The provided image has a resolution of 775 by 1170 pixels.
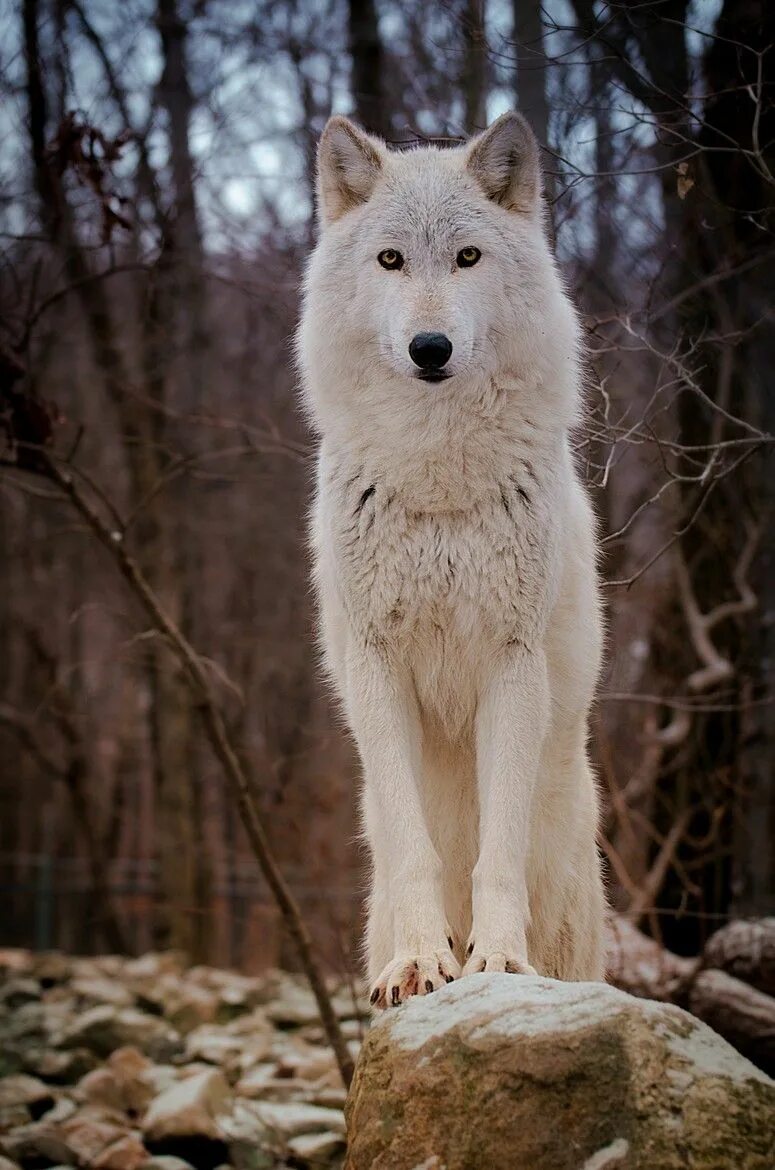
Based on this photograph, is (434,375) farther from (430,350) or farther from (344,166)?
(344,166)

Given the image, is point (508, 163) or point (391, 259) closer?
point (391, 259)

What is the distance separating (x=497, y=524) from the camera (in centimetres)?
418

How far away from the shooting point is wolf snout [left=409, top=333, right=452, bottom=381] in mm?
3953

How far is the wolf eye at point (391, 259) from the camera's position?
13.9ft

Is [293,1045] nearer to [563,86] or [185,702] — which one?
[185,702]

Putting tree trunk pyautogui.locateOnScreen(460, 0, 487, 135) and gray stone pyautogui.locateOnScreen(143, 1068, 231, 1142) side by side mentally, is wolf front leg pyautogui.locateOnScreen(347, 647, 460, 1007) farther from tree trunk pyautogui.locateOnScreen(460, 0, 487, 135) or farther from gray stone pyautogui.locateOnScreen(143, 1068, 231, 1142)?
tree trunk pyautogui.locateOnScreen(460, 0, 487, 135)

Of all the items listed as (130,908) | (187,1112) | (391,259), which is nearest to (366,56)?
(391,259)

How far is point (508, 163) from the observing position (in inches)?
175

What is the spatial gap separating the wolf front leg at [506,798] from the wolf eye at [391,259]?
1.40 metres

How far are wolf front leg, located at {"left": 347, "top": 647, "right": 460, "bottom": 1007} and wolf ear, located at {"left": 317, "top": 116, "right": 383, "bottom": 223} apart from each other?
1725 millimetres

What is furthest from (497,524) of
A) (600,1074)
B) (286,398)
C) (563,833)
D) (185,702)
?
(286,398)

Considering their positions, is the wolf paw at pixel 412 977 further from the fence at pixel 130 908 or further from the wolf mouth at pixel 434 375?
the fence at pixel 130 908

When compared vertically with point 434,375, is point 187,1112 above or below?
below

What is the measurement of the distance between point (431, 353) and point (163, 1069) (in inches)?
206
